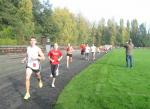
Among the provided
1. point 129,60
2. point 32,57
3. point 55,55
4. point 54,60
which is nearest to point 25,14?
point 129,60

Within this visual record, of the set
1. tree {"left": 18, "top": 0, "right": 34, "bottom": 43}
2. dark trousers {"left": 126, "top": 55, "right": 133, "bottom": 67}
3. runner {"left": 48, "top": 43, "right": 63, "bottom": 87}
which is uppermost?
tree {"left": 18, "top": 0, "right": 34, "bottom": 43}

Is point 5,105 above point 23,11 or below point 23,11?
below

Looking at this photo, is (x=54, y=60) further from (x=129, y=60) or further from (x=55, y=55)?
(x=129, y=60)

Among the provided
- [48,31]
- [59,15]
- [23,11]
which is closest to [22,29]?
[23,11]

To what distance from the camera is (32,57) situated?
13852mm

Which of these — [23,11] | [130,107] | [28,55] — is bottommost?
[130,107]

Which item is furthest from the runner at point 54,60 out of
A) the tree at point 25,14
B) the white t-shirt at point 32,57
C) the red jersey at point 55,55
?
the tree at point 25,14

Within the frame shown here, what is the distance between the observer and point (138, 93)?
47.5ft

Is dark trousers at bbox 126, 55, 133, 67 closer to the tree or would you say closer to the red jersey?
the red jersey

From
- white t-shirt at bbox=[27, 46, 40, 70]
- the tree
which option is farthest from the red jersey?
the tree

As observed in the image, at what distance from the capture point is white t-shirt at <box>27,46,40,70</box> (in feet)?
45.4

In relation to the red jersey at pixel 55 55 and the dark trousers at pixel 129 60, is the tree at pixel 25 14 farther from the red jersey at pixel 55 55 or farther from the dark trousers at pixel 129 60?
the red jersey at pixel 55 55

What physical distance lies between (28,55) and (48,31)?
328 ft

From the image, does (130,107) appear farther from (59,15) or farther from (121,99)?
(59,15)
